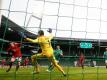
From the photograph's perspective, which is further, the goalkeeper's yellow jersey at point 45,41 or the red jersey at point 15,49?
the red jersey at point 15,49

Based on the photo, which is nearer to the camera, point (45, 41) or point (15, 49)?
point (45, 41)

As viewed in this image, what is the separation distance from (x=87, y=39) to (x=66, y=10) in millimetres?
2079

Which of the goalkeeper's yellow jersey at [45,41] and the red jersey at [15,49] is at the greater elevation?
the goalkeeper's yellow jersey at [45,41]

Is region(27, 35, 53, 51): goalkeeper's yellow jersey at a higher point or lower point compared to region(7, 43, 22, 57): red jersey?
higher

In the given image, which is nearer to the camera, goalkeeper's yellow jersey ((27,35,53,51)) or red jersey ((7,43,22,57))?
goalkeeper's yellow jersey ((27,35,53,51))

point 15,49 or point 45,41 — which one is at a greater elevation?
point 45,41

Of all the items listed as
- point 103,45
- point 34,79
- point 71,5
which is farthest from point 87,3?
point 34,79

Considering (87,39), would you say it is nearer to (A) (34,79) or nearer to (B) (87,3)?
(B) (87,3)

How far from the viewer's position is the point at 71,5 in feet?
89.8

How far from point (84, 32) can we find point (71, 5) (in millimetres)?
2377

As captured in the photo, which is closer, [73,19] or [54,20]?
[54,20]

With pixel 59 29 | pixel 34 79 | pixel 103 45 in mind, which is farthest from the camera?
pixel 103 45

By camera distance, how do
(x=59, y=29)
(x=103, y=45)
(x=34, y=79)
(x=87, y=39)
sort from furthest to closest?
1. (x=103, y=45)
2. (x=87, y=39)
3. (x=59, y=29)
4. (x=34, y=79)

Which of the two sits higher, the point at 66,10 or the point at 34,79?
the point at 66,10
